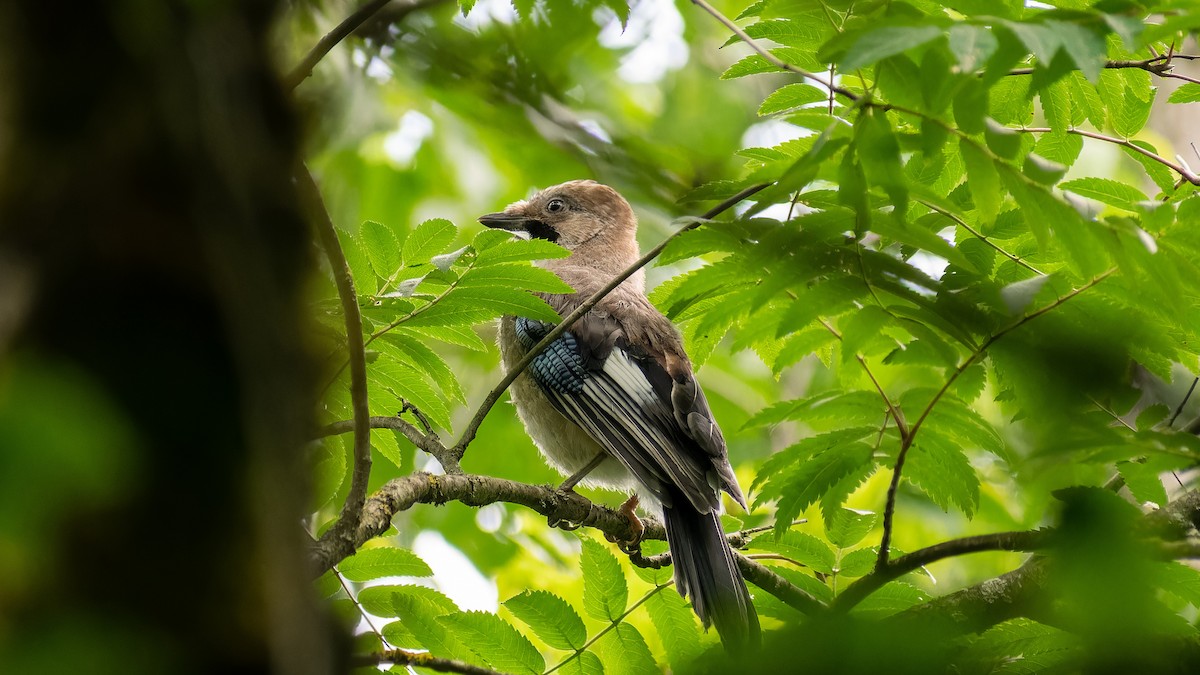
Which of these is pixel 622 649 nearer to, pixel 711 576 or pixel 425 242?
pixel 711 576

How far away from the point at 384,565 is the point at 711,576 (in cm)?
116

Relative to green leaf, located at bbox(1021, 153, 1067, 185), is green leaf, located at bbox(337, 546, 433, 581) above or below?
below

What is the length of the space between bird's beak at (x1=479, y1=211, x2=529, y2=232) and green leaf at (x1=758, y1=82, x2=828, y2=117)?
12.1ft

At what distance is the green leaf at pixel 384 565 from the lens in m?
3.01

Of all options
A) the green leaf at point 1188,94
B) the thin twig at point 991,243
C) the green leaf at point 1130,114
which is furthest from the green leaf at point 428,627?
the green leaf at point 1188,94

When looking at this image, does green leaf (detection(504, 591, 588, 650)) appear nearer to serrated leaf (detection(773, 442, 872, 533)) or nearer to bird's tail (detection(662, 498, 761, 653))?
bird's tail (detection(662, 498, 761, 653))

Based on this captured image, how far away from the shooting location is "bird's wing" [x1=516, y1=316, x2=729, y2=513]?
14.4 ft

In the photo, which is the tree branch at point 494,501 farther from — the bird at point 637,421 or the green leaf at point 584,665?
the green leaf at point 584,665

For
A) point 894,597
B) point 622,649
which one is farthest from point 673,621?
point 894,597

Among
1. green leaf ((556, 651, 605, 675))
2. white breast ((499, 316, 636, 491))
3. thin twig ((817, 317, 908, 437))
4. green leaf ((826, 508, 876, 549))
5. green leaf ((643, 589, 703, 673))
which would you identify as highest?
white breast ((499, 316, 636, 491))

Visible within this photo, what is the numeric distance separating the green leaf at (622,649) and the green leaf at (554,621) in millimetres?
123

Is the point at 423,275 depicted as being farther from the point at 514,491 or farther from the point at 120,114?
the point at 120,114

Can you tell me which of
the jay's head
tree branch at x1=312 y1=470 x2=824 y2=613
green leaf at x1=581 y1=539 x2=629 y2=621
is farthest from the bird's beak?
green leaf at x1=581 y1=539 x2=629 y2=621

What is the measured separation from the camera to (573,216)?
22.7ft
